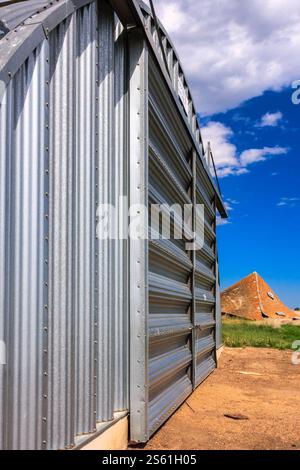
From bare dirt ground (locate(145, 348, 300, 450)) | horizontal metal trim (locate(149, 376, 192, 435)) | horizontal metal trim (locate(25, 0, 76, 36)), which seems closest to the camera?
horizontal metal trim (locate(25, 0, 76, 36))

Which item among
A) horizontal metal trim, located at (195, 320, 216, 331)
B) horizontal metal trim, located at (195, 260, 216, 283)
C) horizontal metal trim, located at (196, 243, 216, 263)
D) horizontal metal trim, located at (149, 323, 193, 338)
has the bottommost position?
horizontal metal trim, located at (195, 320, 216, 331)

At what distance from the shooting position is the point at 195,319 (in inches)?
316

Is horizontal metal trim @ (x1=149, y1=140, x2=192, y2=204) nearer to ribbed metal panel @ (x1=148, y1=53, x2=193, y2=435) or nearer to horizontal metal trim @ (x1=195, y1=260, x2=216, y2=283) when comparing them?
ribbed metal panel @ (x1=148, y1=53, x2=193, y2=435)

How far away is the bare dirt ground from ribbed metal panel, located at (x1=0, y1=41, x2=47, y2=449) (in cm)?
211

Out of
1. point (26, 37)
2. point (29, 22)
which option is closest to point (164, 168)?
point (29, 22)

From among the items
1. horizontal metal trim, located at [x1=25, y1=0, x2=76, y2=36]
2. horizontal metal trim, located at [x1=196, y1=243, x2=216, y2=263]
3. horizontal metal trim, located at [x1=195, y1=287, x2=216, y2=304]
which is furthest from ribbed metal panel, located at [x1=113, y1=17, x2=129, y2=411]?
horizontal metal trim, located at [x1=196, y1=243, x2=216, y2=263]

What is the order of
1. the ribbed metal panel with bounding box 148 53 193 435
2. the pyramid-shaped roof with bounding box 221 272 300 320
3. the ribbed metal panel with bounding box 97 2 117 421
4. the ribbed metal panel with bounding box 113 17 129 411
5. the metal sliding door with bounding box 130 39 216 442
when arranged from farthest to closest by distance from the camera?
1. the pyramid-shaped roof with bounding box 221 272 300 320
2. the ribbed metal panel with bounding box 148 53 193 435
3. the metal sliding door with bounding box 130 39 216 442
4. the ribbed metal panel with bounding box 113 17 129 411
5. the ribbed metal panel with bounding box 97 2 117 421

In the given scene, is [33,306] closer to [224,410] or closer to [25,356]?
[25,356]

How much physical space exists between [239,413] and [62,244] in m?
4.30

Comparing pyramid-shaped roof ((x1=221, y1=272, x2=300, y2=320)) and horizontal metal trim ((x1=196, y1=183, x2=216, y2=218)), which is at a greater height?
horizontal metal trim ((x1=196, y1=183, x2=216, y2=218))

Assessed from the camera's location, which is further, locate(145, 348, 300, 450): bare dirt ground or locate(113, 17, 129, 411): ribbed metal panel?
locate(145, 348, 300, 450): bare dirt ground

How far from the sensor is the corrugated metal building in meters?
2.90

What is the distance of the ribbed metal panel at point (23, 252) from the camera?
9.13 ft

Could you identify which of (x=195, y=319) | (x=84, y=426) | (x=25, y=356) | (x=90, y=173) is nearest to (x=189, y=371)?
(x=195, y=319)
